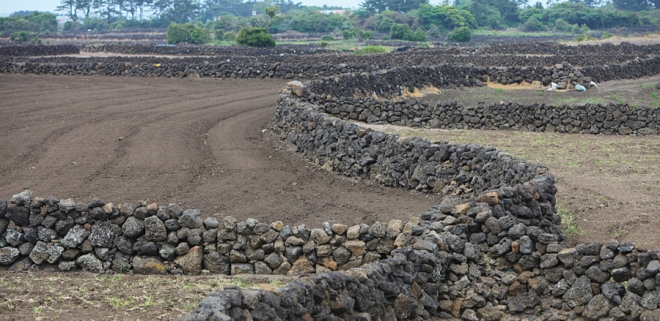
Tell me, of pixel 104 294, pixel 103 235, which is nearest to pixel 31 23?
pixel 103 235

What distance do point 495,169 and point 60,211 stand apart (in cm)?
736

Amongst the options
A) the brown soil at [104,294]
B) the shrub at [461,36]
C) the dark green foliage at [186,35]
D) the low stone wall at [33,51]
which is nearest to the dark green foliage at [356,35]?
the shrub at [461,36]

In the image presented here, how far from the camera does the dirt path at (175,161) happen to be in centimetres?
1429

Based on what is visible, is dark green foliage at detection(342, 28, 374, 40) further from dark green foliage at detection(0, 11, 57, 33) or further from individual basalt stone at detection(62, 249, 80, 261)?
individual basalt stone at detection(62, 249, 80, 261)

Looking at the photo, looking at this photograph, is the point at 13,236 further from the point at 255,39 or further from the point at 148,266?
the point at 255,39

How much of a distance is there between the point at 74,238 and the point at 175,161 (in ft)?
28.4

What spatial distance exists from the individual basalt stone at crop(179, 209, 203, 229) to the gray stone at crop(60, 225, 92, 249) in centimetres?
121

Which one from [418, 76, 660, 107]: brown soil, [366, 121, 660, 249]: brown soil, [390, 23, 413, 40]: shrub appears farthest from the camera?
[390, 23, 413, 40]: shrub

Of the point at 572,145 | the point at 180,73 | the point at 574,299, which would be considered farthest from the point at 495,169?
the point at 180,73

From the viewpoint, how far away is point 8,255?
959cm

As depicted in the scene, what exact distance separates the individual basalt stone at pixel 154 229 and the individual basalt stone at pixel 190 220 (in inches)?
9.4

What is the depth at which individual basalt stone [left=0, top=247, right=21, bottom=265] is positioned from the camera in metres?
9.58

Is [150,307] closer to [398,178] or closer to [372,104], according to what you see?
[398,178]

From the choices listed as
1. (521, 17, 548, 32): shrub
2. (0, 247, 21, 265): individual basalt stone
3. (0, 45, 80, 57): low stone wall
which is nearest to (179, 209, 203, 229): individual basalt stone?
(0, 247, 21, 265): individual basalt stone
